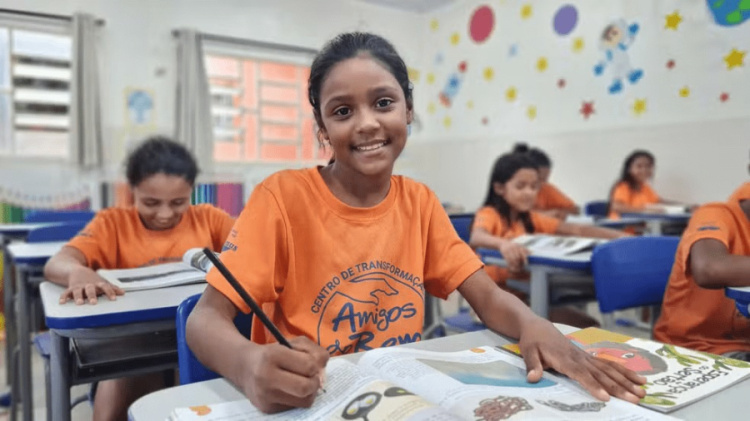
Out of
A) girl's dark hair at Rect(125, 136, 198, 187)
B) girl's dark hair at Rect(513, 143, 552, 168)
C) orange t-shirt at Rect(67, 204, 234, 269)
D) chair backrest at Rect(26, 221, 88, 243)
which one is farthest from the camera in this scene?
girl's dark hair at Rect(513, 143, 552, 168)

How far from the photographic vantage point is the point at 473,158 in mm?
5887

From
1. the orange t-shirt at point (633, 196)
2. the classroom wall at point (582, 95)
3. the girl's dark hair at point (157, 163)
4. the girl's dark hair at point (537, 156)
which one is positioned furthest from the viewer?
the orange t-shirt at point (633, 196)

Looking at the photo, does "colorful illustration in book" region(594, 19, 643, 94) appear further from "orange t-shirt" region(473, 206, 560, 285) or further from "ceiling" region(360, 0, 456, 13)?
"orange t-shirt" region(473, 206, 560, 285)

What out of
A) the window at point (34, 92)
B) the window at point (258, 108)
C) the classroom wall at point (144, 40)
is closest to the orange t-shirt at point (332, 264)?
the classroom wall at point (144, 40)

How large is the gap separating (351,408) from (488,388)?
162 millimetres

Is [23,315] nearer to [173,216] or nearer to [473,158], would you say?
[173,216]

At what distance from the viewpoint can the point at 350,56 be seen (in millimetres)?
901

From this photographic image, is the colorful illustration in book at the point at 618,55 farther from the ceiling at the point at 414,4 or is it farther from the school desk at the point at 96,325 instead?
the school desk at the point at 96,325

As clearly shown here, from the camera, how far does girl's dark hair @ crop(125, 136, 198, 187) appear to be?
1.72 meters

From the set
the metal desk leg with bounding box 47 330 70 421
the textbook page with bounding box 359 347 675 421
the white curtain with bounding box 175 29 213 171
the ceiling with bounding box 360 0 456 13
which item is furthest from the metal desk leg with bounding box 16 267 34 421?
the ceiling with bounding box 360 0 456 13

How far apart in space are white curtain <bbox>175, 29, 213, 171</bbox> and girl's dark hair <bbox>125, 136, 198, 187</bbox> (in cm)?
286

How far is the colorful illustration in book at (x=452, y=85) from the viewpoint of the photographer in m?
5.95

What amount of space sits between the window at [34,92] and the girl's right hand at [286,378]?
4324mm

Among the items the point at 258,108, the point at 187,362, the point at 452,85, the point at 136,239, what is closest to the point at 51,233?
Result: the point at 136,239
